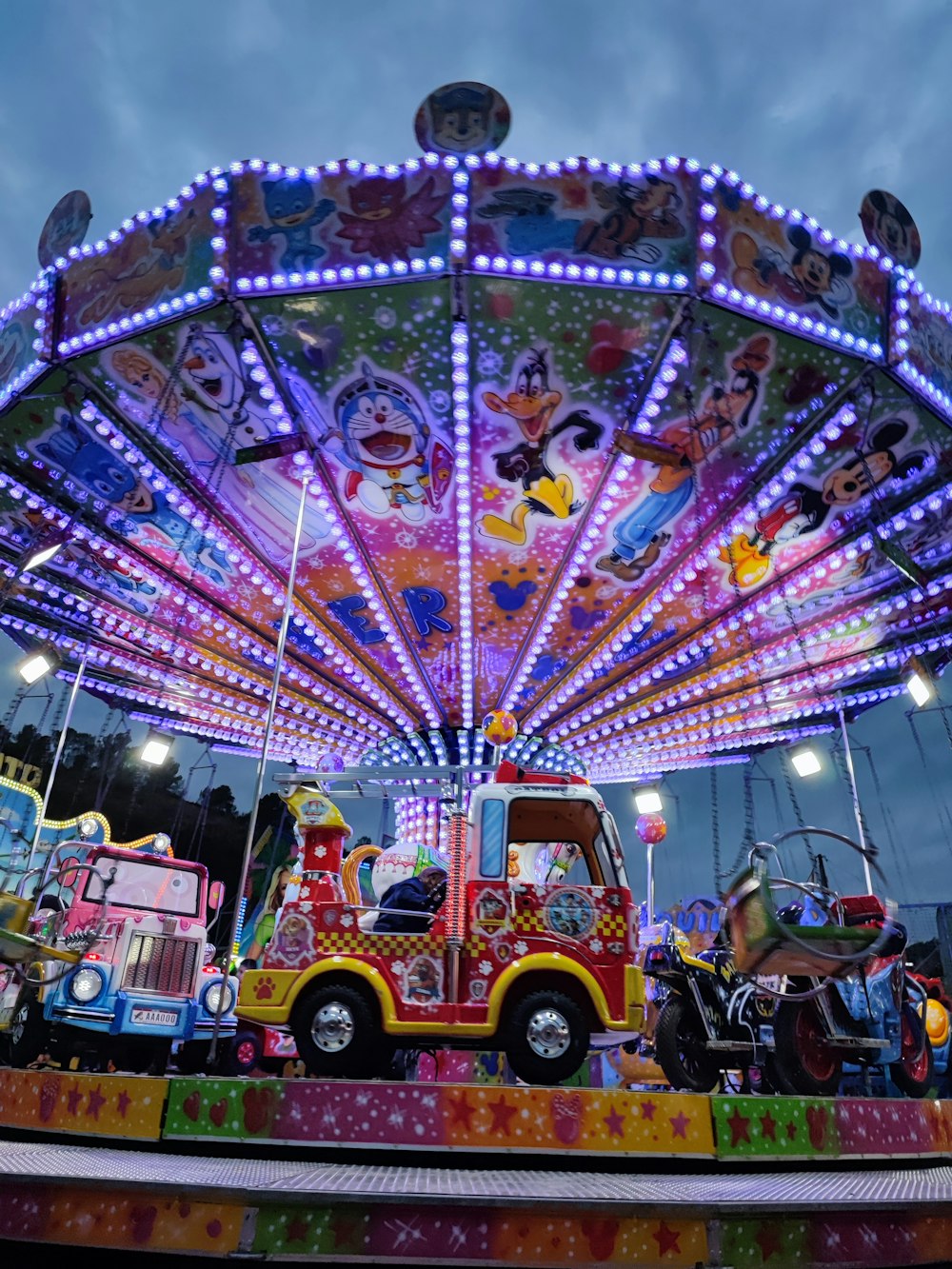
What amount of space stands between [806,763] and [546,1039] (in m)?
14.3

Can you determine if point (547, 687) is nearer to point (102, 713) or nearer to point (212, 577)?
point (212, 577)

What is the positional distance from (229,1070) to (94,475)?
773 centimetres

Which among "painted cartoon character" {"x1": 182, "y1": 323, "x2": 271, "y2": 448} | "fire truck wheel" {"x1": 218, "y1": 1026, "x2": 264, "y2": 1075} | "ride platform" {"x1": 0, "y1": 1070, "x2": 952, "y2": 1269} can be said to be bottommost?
"ride platform" {"x1": 0, "y1": 1070, "x2": 952, "y2": 1269}

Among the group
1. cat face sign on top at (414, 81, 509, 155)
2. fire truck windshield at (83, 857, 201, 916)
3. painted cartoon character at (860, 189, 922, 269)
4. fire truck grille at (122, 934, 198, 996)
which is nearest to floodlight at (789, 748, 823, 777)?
painted cartoon character at (860, 189, 922, 269)

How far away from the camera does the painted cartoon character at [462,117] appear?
26.0 ft

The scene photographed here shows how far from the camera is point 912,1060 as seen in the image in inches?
254

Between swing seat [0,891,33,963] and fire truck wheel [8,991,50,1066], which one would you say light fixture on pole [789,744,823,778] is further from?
swing seat [0,891,33,963]

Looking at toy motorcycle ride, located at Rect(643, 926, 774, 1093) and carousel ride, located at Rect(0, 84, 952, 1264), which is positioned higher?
carousel ride, located at Rect(0, 84, 952, 1264)

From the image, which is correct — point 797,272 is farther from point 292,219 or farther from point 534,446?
point 292,219

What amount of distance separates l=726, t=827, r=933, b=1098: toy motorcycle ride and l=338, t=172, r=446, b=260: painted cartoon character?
6644mm

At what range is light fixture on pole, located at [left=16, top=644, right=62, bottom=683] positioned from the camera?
13.9 meters

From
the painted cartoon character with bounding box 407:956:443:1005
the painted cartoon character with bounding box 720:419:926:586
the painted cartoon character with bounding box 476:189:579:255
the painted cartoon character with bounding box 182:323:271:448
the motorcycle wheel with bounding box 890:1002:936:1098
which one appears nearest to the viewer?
the painted cartoon character with bounding box 407:956:443:1005

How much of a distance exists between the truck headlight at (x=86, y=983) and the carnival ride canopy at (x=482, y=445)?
584 centimetres

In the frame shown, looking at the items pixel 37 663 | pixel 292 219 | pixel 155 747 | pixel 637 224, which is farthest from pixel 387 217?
pixel 155 747
